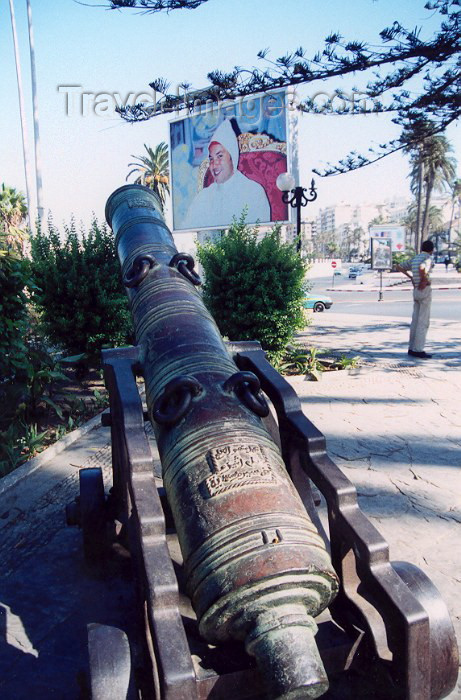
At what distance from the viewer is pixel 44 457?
4.50 meters

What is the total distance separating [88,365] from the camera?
7445 mm

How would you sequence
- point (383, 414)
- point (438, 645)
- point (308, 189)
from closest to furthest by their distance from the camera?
point (438, 645) → point (383, 414) → point (308, 189)

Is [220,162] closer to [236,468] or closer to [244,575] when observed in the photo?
[236,468]

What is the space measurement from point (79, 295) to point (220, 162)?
12247 mm

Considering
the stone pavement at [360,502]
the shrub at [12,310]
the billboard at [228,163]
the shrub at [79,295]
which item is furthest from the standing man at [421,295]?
the billboard at [228,163]

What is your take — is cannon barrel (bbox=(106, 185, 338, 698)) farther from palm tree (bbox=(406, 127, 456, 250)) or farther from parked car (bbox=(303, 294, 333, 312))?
palm tree (bbox=(406, 127, 456, 250))

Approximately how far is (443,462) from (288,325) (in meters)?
3.66

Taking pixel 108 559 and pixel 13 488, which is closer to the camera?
pixel 108 559

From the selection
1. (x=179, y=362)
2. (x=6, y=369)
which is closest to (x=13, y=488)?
(x=6, y=369)

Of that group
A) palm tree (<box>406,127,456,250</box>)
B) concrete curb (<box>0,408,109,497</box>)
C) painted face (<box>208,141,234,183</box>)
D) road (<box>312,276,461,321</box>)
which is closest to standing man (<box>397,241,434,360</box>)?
concrete curb (<box>0,408,109,497</box>)

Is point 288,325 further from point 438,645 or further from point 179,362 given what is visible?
point 438,645

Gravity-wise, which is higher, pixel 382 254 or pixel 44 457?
pixel 382 254

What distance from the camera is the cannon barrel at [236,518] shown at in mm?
1647

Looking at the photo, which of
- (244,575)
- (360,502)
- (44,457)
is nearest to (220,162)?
(44,457)
